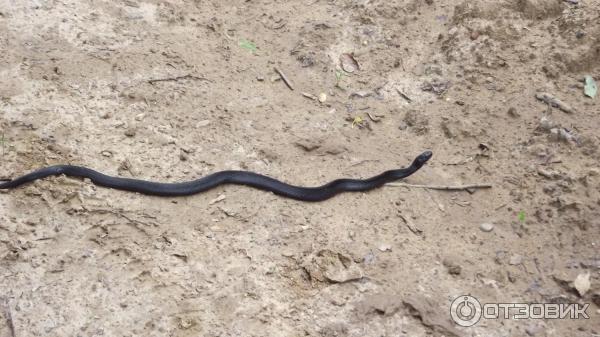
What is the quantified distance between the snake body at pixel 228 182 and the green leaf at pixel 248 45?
5.59ft

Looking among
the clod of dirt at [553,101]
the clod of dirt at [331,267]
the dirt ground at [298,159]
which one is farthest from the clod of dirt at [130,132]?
the clod of dirt at [553,101]

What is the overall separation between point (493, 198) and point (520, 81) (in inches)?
51.6

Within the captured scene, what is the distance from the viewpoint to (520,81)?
4648 mm

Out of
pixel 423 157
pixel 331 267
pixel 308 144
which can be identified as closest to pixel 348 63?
pixel 308 144

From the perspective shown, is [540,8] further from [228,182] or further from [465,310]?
[228,182]

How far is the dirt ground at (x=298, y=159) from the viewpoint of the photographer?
3.15 meters

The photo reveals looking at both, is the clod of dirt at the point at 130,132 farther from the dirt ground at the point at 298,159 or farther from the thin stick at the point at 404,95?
the thin stick at the point at 404,95

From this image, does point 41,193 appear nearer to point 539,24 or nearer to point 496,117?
point 496,117

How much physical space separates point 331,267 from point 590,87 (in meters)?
2.77

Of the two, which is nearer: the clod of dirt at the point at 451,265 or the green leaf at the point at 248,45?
the clod of dirt at the point at 451,265

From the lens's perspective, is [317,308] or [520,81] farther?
[520,81]

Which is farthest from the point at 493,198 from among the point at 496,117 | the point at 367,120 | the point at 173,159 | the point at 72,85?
the point at 72,85

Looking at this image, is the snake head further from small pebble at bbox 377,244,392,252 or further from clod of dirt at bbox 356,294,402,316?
clod of dirt at bbox 356,294,402,316

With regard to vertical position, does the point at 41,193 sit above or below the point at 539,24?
below
